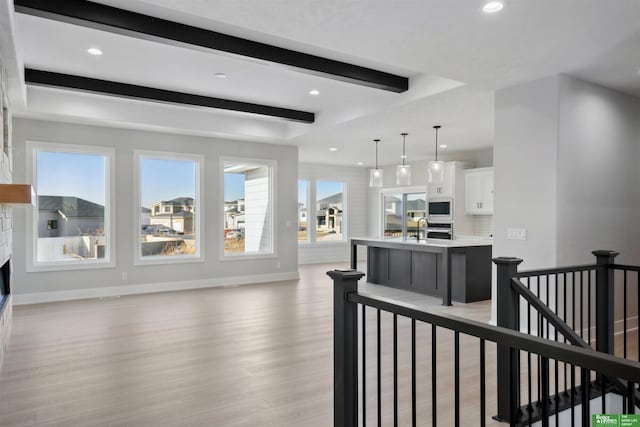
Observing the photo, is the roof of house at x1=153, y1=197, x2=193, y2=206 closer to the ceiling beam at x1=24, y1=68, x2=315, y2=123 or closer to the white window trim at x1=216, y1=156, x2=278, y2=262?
the white window trim at x1=216, y1=156, x2=278, y2=262

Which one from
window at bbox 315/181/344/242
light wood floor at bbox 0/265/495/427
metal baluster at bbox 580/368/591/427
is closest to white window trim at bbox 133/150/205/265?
light wood floor at bbox 0/265/495/427

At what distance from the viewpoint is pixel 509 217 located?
4.60m

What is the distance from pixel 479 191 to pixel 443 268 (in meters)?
3.54

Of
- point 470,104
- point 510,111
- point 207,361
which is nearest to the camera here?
point 207,361

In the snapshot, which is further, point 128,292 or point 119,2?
point 128,292

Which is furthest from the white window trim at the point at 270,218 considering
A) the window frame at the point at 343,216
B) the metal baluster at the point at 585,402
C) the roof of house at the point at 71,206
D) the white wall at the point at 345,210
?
the metal baluster at the point at 585,402

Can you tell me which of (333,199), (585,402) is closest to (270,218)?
(333,199)

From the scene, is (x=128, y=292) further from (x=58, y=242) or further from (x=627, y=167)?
(x=627, y=167)

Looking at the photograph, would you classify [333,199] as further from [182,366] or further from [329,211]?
[182,366]

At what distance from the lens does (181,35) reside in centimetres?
372

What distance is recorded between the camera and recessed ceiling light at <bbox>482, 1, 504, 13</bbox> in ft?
9.19

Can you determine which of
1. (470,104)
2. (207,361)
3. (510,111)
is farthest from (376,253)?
(207,361)

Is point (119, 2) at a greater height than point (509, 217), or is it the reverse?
point (119, 2)

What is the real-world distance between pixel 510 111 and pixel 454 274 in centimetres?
275
